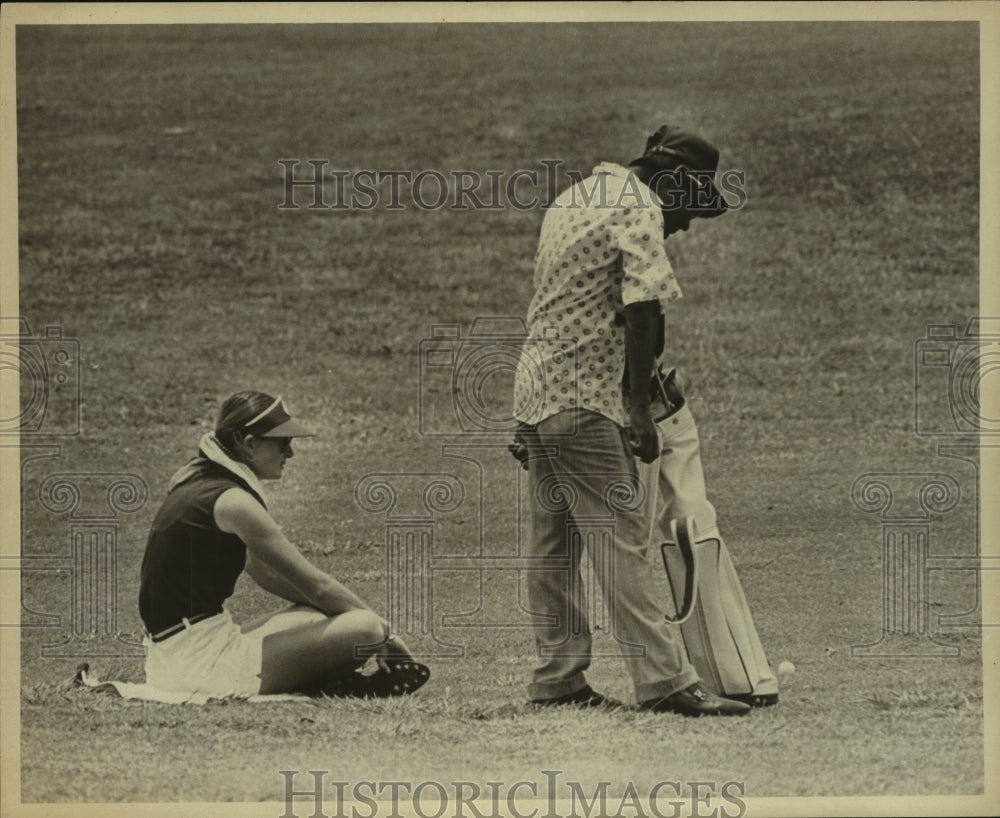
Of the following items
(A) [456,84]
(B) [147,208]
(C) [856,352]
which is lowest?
(C) [856,352]

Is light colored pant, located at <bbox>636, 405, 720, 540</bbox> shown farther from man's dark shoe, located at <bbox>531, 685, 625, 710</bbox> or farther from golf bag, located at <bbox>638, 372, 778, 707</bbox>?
man's dark shoe, located at <bbox>531, 685, 625, 710</bbox>

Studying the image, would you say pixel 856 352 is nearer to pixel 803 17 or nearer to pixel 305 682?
pixel 803 17

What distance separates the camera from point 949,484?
8.56 meters

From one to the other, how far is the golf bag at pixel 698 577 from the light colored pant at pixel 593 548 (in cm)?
12

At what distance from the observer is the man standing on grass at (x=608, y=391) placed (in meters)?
7.47

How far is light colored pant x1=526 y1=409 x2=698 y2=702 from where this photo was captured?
7.57 meters

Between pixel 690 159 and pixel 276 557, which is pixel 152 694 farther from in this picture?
pixel 690 159

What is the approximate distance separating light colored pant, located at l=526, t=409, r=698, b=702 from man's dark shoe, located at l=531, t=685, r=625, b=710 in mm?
83

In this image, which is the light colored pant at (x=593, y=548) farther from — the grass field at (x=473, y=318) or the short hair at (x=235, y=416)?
the short hair at (x=235, y=416)

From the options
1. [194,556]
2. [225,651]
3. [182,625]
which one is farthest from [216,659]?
[194,556]

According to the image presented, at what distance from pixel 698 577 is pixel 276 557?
169 centimetres

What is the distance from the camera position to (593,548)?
7.64m

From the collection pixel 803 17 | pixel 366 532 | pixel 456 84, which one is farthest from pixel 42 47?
pixel 803 17

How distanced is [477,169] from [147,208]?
62.9 inches
